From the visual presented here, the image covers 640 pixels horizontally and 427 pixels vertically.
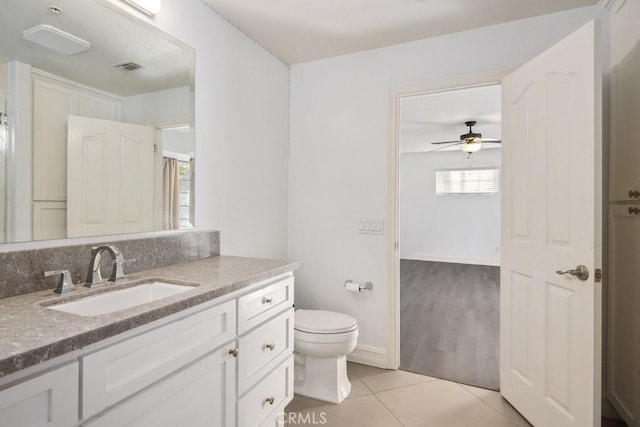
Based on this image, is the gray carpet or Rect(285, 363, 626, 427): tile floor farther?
the gray carpet

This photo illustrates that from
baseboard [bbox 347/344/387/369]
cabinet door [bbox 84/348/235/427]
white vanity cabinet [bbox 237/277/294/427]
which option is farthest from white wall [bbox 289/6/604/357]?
cabinet door [bbox 84/348/235/427]

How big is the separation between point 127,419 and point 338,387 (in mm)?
1433

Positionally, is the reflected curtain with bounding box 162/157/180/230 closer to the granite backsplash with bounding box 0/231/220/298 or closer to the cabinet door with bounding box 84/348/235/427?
the granite backsplash with bounding box 0/231/220/298

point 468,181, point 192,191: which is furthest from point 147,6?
point 468,181

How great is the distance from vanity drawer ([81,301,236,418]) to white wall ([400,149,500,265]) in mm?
6347

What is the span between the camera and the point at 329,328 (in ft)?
6.63

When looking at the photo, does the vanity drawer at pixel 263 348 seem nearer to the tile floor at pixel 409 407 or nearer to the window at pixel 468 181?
the tile floor at pixel 409 407

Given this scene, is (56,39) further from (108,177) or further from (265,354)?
(265,354)

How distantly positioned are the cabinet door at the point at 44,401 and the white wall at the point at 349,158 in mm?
1983

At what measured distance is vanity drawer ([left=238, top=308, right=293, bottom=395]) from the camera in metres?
1.29

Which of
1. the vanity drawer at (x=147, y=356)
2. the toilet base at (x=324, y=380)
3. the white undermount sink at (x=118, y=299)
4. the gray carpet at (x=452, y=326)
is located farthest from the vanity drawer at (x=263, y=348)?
the gray carpet at (x=452, y=326)

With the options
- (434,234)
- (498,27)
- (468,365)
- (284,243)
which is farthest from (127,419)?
(434,234)

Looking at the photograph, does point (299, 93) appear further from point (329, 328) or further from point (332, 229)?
point (329, 328)

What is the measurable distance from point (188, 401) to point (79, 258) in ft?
2.23
